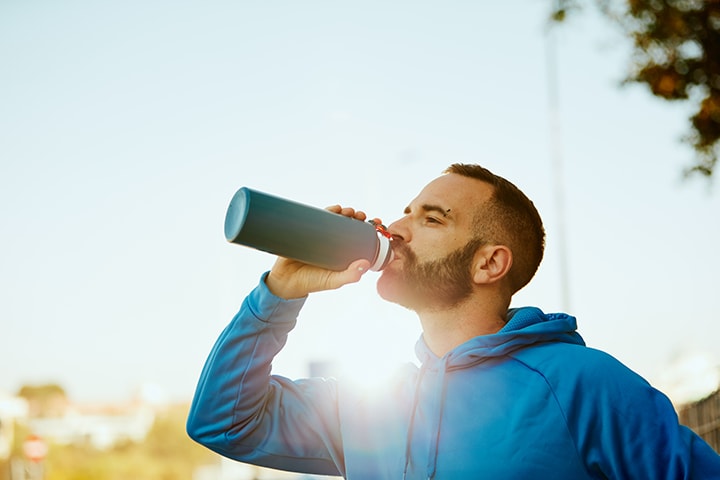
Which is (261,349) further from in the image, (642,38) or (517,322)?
(642,38)

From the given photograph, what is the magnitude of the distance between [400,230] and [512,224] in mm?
407

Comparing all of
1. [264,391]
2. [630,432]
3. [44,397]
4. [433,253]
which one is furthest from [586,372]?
[44,397]

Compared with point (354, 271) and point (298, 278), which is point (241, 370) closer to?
point (298, 278)

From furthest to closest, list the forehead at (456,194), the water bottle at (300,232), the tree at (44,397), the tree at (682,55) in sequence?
the tree at (44,397)
the tree at (682,55)
the forehead at (456,194)
the water bottle at (300,232)

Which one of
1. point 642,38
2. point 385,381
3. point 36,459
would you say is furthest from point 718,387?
point 36,459

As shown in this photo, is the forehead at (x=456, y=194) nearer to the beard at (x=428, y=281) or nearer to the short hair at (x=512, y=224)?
the short hair at (x=512, y=224)

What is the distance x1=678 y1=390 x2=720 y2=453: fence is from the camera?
7051 mm

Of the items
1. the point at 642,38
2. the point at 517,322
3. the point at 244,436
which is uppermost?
the point at 642,38

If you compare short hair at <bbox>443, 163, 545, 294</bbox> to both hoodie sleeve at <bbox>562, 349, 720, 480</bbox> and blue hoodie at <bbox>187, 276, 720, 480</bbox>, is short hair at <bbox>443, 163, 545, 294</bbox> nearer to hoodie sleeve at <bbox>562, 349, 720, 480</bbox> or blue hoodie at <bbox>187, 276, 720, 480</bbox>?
blue hoodie at <bbox>187, 276, 720, 480</bbox>

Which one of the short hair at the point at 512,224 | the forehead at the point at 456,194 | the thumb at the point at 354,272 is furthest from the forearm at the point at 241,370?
the short hair at the point at 512,224

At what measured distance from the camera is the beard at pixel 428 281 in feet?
9.37

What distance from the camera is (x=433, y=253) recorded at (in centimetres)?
287

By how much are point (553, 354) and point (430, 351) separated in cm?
45

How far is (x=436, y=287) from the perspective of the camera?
286 cm
